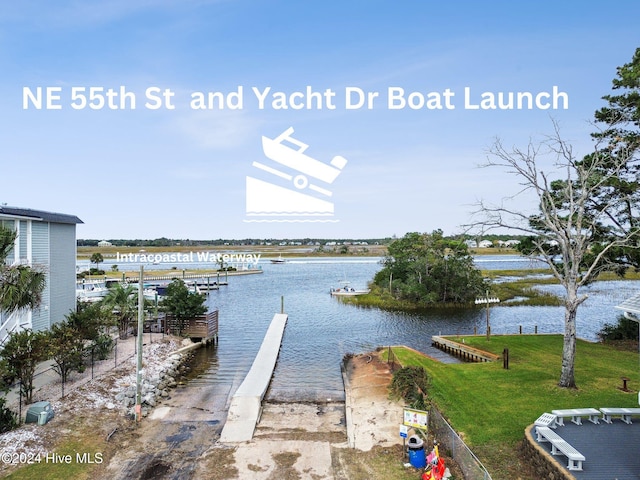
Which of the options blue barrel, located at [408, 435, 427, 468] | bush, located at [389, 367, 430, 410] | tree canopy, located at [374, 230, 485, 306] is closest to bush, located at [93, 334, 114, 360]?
bush, located at [389, 367, 430, 410]

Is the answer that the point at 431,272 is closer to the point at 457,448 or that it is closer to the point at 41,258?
the point at 41,258

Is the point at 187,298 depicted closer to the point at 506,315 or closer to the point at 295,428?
the point at 295,428

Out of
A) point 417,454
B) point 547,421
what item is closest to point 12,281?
point 417,454

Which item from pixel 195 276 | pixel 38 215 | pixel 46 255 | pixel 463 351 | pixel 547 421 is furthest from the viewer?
pixel 195 276

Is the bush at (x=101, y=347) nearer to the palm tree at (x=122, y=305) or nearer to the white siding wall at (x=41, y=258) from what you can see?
the white siding wall at (x=41, y=258)

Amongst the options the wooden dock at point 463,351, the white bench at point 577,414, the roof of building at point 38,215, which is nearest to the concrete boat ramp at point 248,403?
the white bench at point 577,414
